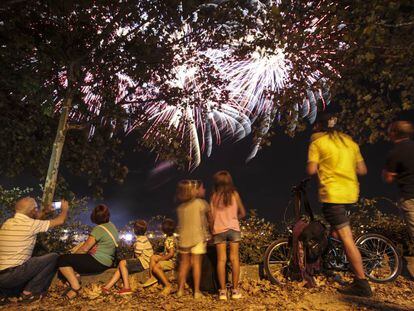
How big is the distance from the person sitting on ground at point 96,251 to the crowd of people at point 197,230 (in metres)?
0.01

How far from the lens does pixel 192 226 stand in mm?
5664

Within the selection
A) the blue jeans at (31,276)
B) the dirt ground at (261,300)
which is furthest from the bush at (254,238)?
the blue jeans at (31,276)

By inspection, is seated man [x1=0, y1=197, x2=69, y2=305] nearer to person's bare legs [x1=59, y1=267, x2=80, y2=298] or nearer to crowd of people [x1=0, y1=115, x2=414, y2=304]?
crowd of people [x1=0, y1=115, x2=414, y2=304]

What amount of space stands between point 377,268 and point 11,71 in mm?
8668

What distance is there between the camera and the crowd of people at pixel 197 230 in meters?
5.17

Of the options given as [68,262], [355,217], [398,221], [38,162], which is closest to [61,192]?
[38,162]

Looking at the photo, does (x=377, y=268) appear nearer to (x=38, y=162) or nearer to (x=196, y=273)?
(x=196, y=273)

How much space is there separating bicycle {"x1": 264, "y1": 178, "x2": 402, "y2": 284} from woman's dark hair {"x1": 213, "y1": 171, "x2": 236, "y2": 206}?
112 cm

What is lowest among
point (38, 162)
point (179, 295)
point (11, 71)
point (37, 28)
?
point (179, 295)

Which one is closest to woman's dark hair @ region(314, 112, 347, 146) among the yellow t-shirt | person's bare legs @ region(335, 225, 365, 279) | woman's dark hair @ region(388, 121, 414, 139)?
the yellow t-shirt

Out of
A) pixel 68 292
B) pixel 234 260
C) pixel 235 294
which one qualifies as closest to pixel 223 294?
pixel 235 294

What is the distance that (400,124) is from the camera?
5.14 m

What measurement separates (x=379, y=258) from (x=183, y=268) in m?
2.86

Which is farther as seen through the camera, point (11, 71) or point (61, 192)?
point (61, 192)
